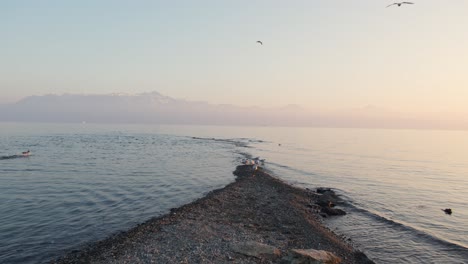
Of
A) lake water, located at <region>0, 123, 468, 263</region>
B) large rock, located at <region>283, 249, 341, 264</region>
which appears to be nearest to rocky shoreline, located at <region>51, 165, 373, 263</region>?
large rock, located at <region>283, 249, 341, 264</region>

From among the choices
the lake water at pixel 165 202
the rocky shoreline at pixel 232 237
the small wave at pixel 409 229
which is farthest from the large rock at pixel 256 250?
the small wave at pixel 409 229

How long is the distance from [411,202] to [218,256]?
28.7 meters

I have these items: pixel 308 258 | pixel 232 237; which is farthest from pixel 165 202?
pixel 308 258

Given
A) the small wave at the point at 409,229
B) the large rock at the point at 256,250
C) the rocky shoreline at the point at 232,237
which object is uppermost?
the large rock at the point at 256,250

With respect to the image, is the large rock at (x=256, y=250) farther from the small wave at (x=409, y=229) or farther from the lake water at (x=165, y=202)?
the small wave at (x=409, y=229)

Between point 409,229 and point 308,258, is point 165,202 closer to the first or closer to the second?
point 308,258

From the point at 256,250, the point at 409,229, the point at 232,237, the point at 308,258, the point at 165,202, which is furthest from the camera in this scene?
the point at 165,202

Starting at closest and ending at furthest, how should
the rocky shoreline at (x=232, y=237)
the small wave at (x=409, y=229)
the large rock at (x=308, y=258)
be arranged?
1. the large rock at (x=308, y=258)
2. the rocky shoreline at (x=232, y=237)
3. the small wave at (x=409, y=229)

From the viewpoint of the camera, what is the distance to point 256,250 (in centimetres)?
1614

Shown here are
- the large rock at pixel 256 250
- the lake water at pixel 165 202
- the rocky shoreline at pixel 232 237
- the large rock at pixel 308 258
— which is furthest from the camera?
the lake water at pixel 165 202

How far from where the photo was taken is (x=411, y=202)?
3603 centimetres

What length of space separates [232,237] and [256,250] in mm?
2963

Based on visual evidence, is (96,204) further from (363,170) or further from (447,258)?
(363,170)

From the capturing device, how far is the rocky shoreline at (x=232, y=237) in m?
15.6
